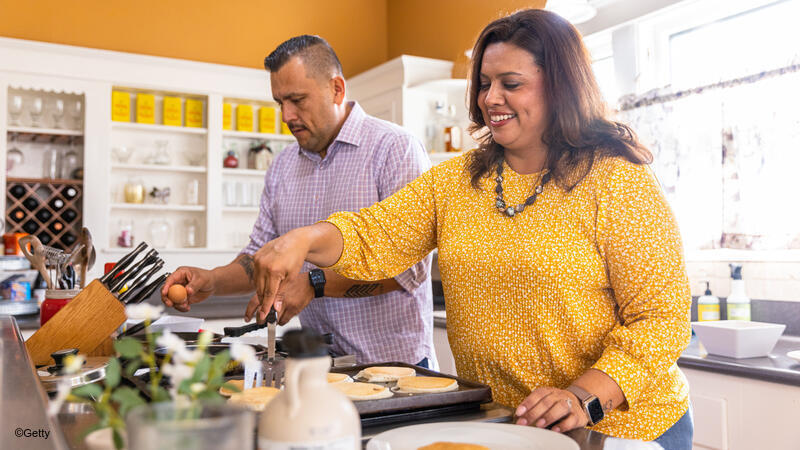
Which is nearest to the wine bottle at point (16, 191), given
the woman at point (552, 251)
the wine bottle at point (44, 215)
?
the wine bottle at point (44, 215)

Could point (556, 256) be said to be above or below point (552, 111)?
below

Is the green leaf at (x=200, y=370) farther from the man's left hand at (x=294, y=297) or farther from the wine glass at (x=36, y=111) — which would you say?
the wine glass at (x=36, y=111)

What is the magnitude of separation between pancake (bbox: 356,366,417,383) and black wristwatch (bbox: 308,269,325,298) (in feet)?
1.48

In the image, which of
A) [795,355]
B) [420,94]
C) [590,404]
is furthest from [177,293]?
[420,94]

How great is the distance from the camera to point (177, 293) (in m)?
1.56

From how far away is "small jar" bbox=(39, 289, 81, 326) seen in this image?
1.84 m

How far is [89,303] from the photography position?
58.6 inches

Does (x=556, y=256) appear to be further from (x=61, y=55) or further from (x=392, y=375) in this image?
(x=61, y=55)

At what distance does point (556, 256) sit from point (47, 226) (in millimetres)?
4243

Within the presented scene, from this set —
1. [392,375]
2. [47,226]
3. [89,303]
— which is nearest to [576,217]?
[392,375]

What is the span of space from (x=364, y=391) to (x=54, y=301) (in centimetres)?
124

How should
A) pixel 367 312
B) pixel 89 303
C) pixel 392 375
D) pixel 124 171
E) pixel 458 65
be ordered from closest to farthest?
1. pixel 392 375
2. pixel 89 303
3. pixel 367 312
4. pixel 458 65
5. pixel 124 171

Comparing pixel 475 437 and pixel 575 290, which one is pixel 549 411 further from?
pixel 575 290

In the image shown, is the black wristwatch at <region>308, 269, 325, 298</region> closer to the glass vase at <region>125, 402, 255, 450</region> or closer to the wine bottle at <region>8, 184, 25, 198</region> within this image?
the glass vase at <region>125, 402, 255, 450</region>
